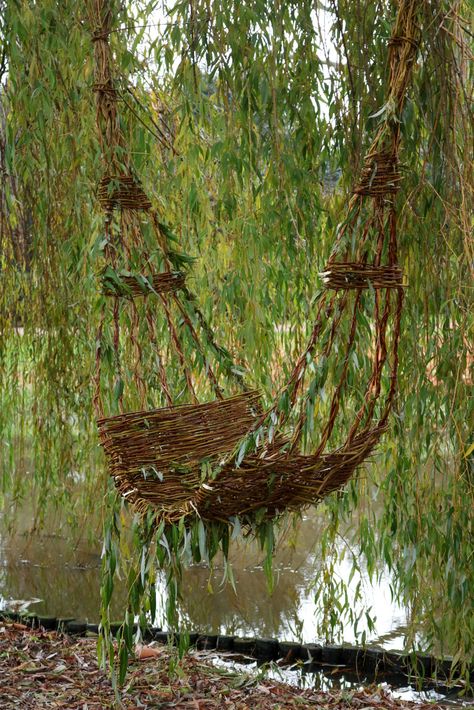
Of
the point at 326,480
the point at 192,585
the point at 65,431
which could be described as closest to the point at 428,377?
the point at 326,480

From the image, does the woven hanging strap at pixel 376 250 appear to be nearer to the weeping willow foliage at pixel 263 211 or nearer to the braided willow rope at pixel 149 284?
the weeping willow foliage at pixel 263 211

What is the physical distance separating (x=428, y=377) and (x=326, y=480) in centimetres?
93

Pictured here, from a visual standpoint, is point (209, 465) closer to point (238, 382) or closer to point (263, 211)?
point (238, 382)

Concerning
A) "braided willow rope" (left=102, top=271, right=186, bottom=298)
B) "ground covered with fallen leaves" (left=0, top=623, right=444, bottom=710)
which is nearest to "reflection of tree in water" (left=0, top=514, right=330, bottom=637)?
"ground covered with fallen leaves" (left=0, top=623, right=444, bottom=710)

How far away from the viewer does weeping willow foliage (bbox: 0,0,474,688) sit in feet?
8.71

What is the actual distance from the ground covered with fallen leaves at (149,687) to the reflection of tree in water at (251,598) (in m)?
0.56

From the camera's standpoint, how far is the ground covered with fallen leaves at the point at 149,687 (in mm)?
2906

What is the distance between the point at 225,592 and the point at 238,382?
218 centimetres

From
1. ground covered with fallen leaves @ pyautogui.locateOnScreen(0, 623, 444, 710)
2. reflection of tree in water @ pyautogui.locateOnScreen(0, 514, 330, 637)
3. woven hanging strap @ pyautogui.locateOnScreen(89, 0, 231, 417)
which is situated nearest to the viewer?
woven hanging strap @ pyautogui.locateOnScreen(89, 0, 231, 417)

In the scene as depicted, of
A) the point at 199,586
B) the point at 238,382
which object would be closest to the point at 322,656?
the point at 199,586

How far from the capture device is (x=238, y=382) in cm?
261

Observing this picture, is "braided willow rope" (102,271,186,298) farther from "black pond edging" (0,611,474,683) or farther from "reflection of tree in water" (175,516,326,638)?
"reflection of tree in water" (175,516,326,638)

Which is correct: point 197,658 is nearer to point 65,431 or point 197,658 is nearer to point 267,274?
point 65,431

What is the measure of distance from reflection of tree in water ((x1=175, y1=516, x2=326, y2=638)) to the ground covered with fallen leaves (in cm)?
56
